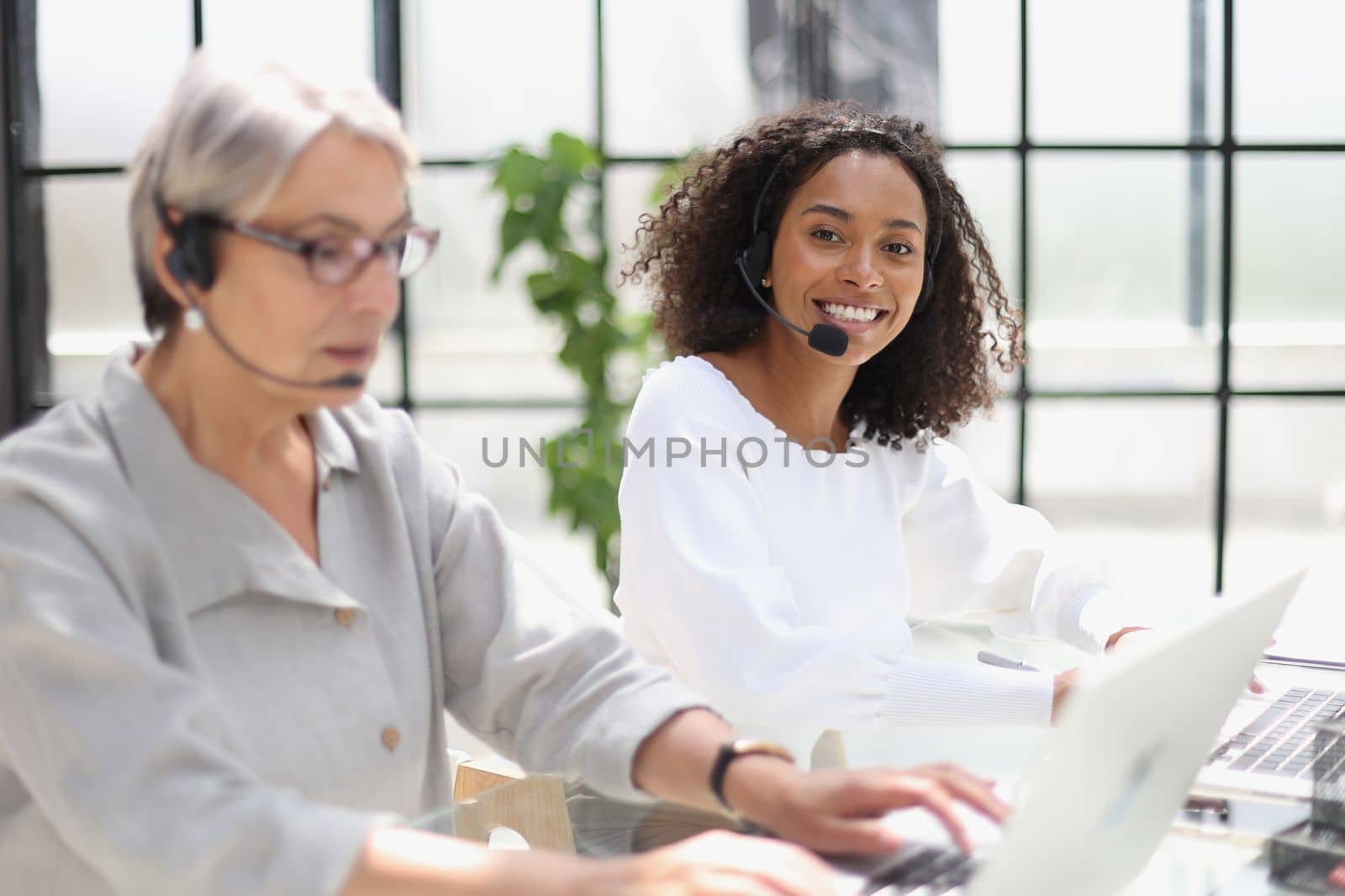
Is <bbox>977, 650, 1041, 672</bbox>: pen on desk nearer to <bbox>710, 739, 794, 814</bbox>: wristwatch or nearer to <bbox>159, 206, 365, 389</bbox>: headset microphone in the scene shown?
<bbox>710, 739, 794, 814</bbox>: wristwatch

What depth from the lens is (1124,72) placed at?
3.37 m

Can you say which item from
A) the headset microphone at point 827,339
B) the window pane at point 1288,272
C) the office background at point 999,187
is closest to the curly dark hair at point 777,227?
the headset microphone at point 827,339

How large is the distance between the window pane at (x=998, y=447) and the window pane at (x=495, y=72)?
1.29 meters

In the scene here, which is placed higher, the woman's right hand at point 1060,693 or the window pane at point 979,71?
the window pane at point 979,71

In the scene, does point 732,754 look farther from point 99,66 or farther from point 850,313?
point 99,66

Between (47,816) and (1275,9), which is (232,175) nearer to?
(47,816)

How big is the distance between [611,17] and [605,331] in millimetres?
885

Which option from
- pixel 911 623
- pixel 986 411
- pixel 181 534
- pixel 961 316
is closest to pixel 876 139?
pixel 961 316

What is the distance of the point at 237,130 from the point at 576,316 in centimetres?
229

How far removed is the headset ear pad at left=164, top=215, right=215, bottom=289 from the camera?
89 cm

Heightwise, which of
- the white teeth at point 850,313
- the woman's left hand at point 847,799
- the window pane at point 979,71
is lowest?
the woman's left hand at point 847,799

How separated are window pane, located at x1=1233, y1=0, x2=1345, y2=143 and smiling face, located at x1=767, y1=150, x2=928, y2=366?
2053mm

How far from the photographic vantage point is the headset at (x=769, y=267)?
1709 millimetres

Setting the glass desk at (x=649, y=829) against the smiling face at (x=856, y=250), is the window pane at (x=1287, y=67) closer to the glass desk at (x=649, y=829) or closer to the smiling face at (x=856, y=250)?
the smiling face at (x=856, y=250)
